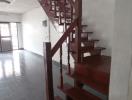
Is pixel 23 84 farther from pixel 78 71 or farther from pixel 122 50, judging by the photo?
pixel 122 50

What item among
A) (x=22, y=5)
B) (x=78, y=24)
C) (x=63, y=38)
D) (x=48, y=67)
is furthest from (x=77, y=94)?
(x=22, y=5)

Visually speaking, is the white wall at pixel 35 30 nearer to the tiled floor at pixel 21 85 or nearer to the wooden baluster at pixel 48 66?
the tiled floor at pixel 21 85

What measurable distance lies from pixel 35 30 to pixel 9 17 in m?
2.58

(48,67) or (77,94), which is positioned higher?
(48,67)

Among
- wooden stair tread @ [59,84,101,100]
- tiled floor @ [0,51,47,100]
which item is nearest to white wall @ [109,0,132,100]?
wooden stair tread @ [59,84,101,100]

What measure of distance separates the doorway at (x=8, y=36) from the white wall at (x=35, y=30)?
0.72 m

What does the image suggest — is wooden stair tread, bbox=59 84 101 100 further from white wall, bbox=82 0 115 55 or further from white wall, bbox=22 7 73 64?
white wall, bbox=22 7 73 64

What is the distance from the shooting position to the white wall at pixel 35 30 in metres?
6.03

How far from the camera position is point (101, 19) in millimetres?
3141

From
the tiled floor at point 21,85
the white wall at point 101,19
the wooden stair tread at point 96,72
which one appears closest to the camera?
the wooden stair tread at point 96,72

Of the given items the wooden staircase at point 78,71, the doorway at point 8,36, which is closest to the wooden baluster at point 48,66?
the wooden staircase at point 78,71

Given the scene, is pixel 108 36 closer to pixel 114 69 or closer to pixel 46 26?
pixel 114 69

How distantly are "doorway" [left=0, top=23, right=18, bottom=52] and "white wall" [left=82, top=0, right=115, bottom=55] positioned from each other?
6551mm

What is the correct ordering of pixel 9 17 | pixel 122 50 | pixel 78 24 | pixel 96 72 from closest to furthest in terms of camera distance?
pixel 122 50 → pixel 96 72 → pixel 78 24 → pixel 9 17
